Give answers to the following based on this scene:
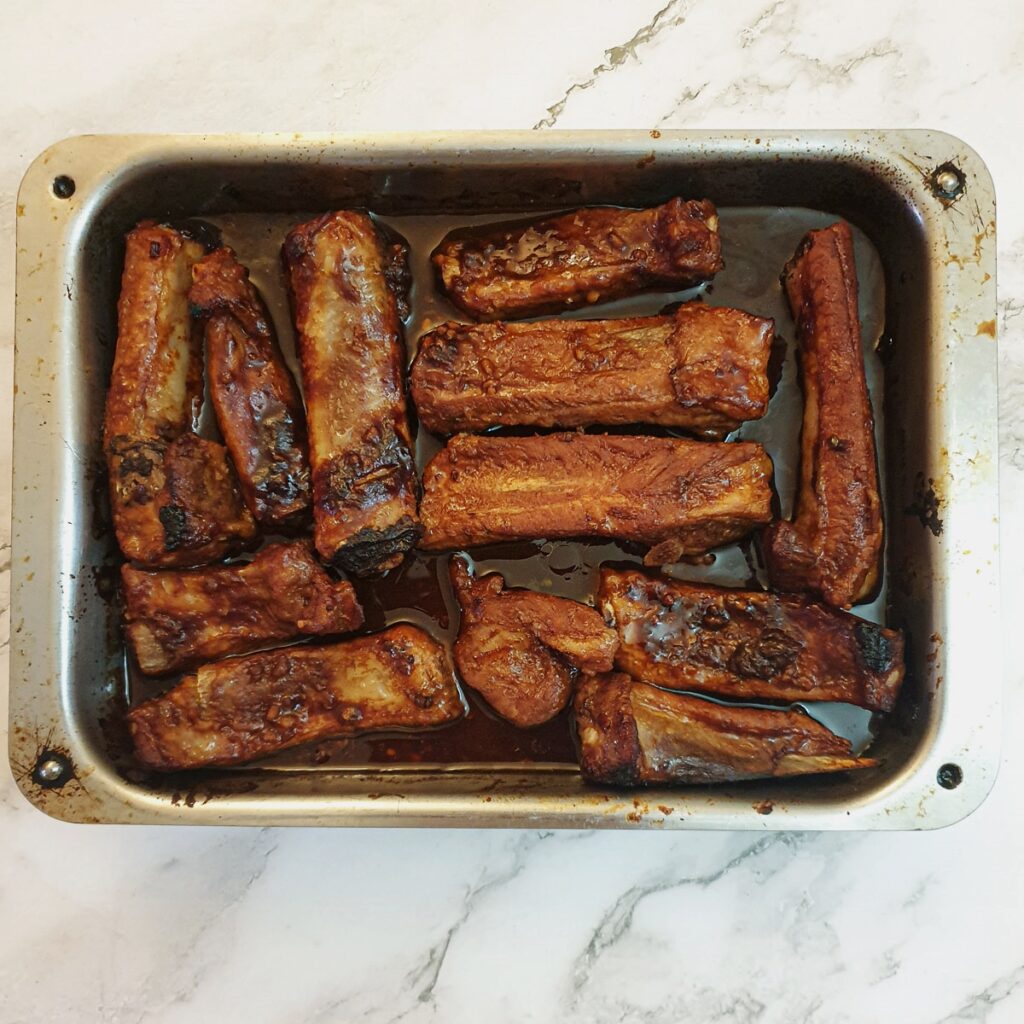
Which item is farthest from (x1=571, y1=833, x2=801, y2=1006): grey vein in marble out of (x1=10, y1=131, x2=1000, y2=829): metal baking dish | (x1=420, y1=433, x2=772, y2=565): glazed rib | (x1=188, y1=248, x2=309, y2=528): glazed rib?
(x1=188, y1=248, x2=309, y2=528): glazed rib

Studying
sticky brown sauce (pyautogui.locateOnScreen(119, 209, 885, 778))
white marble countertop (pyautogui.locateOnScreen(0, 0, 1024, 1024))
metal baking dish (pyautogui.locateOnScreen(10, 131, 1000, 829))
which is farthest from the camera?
white marble countertop (pyautogui.locateOnScreen(0, 0, 1024, 1024))

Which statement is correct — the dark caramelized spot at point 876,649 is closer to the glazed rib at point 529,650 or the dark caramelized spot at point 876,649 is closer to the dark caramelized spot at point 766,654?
the dark caramelized spot at point 766,654

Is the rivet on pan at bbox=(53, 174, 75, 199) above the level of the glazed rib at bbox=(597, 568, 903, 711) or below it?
above

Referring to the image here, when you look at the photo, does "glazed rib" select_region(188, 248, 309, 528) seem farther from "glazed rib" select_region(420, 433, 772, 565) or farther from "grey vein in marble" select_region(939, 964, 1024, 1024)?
"grey vein in marble" select_region(939, 964, 1024, 1024)

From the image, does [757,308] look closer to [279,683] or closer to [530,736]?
[530,736]

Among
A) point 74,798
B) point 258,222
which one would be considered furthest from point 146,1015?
point 258,222

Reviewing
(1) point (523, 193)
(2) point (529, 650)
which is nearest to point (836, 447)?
(2) point (529, 650)

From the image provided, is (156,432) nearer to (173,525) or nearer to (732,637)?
(173,525)
